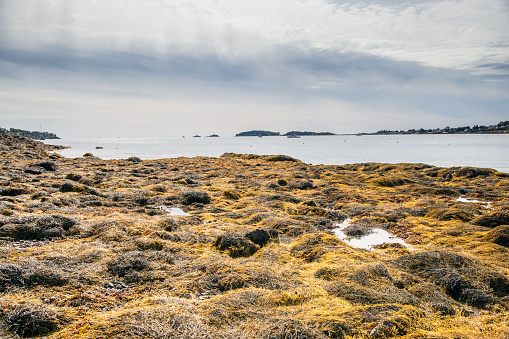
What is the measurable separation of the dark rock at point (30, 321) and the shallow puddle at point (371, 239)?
19.1ft

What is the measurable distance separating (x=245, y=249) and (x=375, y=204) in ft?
22.8

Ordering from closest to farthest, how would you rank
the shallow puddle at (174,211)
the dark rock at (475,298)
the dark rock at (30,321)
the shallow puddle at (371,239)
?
the dark rock at (30,321) → the dark rock at (475,298) → the shallow puddle at (371,239) → the shallow puddle at (174,211)

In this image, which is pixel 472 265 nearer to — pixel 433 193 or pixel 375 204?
pixel 375 204

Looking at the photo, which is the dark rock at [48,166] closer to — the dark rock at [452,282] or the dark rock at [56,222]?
the dark rock at [56,222]

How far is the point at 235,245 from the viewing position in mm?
6027

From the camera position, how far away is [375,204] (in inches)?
428

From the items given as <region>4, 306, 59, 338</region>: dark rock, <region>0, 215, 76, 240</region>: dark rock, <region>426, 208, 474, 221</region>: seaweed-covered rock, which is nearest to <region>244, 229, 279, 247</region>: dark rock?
<region>4, 306, 59, 338</region>: dark rock

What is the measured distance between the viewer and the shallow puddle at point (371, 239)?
22.4 ft

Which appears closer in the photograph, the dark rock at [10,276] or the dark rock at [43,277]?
the dark rock at [10,276]

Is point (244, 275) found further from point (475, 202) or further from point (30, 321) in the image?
point (475, 202)

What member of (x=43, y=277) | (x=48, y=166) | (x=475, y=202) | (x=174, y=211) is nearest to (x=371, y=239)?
(x=174, y=211)

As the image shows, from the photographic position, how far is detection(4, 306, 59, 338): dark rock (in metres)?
3.10

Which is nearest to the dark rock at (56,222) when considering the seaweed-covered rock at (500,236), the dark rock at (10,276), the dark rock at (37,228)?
the dark rock at (37,228)

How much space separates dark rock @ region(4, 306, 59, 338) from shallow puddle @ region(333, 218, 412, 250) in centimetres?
582
